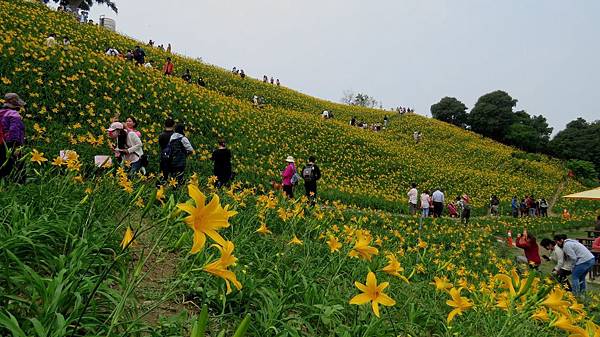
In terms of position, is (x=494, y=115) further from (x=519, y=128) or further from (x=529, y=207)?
(x=529, y=207)

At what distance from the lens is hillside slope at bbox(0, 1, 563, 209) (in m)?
9.66

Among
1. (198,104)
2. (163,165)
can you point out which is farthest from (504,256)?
(198,104)

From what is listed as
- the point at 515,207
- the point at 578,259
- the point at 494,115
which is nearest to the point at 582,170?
Answer: the point at 494,115

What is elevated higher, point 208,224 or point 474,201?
point 208,224

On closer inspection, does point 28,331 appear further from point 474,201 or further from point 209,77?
point 209,77

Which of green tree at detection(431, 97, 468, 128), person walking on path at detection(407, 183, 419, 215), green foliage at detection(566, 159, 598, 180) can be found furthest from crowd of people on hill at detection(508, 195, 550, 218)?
green tree at detection(431, 97, 468, 128)

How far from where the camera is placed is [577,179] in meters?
33.2

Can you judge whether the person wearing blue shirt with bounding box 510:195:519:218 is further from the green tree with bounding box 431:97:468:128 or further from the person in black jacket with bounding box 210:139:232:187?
the green tree with bounding box 431:97:468:128

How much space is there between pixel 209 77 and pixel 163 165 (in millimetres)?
19839

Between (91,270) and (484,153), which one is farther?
(484,153)

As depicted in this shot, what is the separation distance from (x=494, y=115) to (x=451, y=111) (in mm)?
5400

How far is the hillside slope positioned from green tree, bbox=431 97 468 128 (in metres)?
21.2

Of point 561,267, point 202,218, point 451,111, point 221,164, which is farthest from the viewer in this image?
point 451,111

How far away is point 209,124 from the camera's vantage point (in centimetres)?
1423
